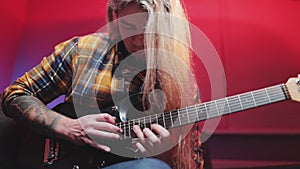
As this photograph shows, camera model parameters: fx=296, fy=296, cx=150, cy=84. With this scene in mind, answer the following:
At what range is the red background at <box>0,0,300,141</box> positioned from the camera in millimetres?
1146

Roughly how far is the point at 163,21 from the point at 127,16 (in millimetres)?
100

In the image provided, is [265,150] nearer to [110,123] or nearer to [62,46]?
[110,123]

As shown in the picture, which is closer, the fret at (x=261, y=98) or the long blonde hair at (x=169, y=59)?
the fret at (x=261, y=98)

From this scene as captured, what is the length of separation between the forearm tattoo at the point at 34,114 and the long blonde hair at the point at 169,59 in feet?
0.83

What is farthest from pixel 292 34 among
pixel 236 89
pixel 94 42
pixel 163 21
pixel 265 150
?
pixel 94 42

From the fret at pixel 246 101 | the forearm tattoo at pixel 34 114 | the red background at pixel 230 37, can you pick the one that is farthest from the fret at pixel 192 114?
the red background at pixel 230 37

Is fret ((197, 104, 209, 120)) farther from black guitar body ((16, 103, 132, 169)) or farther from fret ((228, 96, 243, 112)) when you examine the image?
black guitar body ((16, 103, 132, 169))

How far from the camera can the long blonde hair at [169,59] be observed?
0.80 m

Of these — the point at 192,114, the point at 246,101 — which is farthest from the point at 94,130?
the point at 246,101

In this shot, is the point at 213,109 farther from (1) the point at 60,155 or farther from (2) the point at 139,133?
(1) the point at 60,155

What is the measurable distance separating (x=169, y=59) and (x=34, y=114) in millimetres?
388

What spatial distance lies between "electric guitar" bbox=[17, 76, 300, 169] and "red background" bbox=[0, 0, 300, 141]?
467 millimetres

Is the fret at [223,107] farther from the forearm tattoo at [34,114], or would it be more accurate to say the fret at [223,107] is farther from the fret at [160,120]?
the forearm tattoo at [34,114]

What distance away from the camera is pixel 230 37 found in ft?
3.99
